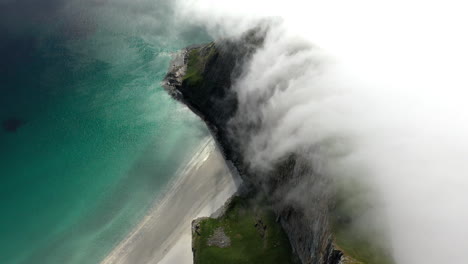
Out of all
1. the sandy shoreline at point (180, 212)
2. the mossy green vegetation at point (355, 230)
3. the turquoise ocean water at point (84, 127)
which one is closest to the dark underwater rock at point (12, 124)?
the turquoise ocean water at point (84, 127)

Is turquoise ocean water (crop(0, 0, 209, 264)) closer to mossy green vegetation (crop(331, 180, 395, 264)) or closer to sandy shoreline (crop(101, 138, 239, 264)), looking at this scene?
sandy shoreline (crop(101, 138, 239, 264))

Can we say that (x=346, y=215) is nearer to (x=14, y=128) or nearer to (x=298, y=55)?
(x=298, y=55)

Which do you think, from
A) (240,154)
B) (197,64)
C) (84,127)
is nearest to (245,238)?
(240,154)

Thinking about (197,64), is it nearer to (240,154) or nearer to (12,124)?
(240,154)

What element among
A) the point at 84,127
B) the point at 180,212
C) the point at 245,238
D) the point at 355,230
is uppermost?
the point at 84,127

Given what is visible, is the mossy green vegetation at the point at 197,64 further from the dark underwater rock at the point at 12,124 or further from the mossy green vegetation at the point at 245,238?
the dark underwater rock at the point at 12,124

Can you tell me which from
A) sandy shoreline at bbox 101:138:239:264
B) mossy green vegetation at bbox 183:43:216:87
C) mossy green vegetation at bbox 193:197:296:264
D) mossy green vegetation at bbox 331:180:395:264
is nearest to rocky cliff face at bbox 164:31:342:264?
mossy green vegetation at bbox 183:43:216:87

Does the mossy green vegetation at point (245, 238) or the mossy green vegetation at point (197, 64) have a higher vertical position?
the mossy green vegetation at point (197, 64)

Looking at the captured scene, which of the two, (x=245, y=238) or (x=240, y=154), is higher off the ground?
(x=240, y=154)
